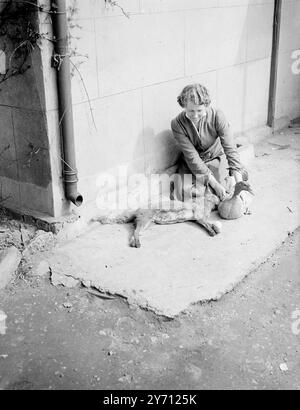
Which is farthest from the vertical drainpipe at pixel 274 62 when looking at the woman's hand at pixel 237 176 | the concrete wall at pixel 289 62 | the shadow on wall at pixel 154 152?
the woman's hand at pixel 237 176

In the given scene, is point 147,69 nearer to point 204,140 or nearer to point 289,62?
point 204,140

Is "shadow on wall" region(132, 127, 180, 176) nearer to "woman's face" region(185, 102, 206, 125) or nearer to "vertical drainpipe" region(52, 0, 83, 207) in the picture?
"woman's face" region(185, 102, 206, 125)

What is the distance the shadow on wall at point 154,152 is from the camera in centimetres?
529

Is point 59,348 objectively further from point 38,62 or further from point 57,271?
point 38,62

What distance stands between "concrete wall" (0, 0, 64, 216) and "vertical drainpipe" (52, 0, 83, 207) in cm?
8

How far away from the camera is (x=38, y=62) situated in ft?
13.3

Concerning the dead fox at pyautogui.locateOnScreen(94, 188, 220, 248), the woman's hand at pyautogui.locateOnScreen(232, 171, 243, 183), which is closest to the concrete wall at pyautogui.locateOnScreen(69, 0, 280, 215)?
the dead fox at pyautogui.locateOnScreen(94, 188, 220, 248)

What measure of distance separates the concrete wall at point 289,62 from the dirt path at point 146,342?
4469mm

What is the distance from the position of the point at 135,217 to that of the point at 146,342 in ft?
5.49

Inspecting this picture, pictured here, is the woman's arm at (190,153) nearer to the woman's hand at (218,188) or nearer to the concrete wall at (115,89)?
the woman's hand at (218,188)

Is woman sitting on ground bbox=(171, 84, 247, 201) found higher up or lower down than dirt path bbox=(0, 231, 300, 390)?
higher up

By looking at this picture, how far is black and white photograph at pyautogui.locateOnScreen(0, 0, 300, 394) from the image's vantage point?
3275mm

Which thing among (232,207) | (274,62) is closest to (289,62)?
(274,62)

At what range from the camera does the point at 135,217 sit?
16.1 ft
